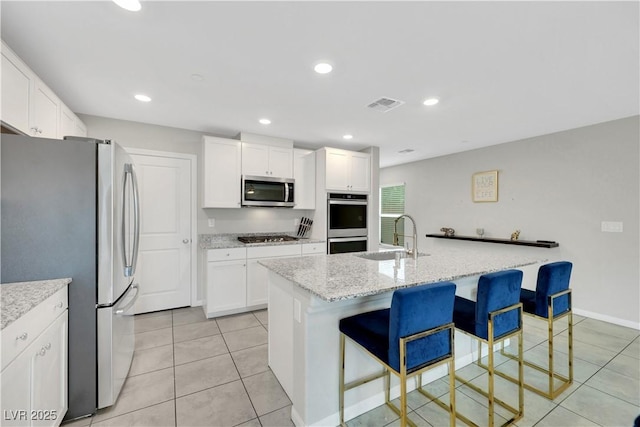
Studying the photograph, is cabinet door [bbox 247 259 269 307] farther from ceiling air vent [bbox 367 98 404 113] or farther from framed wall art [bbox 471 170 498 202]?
framed wall art [bbox 471 170 498 202]

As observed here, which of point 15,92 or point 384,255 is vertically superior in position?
point 15,92

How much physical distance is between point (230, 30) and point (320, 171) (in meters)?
2.54

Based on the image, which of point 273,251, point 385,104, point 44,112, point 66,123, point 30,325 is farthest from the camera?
point 273,251

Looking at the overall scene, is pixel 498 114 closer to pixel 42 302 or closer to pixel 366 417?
pixel 366 417

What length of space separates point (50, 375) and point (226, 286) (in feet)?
6.38

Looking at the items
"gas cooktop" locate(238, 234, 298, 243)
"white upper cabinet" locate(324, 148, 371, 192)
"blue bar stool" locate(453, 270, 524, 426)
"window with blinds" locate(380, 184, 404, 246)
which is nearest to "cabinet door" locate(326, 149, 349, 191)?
"white upper cabinet" locate(324, 148, 371, 192)

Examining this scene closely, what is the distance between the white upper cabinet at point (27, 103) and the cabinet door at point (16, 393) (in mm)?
1433

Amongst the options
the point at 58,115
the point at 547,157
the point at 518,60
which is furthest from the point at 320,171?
the point at 547,157

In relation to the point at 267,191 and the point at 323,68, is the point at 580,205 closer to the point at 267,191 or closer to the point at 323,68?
the point at 323,68

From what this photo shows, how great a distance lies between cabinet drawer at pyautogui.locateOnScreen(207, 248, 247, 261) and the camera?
10.8ft

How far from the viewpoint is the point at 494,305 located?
66.6 inches

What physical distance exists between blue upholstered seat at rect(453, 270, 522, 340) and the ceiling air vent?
1838 millimetres

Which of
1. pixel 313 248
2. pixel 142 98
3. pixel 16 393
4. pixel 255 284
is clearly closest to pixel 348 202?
pixel 313 248

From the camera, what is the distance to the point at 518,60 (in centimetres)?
196
